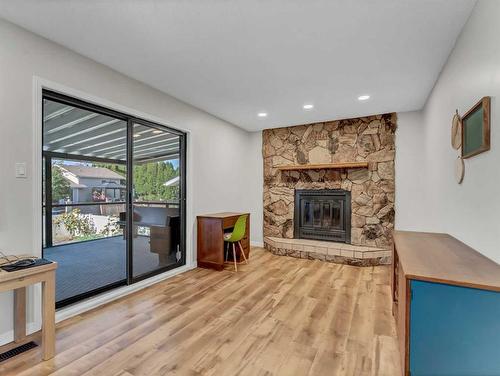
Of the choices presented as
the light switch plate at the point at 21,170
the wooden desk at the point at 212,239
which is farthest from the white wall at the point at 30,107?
the wooden desk at the point at 212,239

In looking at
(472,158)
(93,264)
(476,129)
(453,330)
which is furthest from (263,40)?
(93,264)

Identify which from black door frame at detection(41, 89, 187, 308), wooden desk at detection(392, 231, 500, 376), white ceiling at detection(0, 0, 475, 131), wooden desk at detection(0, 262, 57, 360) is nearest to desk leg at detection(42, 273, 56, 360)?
wooden desk at detection(0, 262, 57, 360)

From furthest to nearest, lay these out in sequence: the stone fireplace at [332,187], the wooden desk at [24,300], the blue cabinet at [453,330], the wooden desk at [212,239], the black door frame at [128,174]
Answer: the stone fireplace at [332,187]
the wooden desk at [212,239]
the black door frame at [128,174]
the wooden desk at [24,300]
the blue cabinet at [453,330]

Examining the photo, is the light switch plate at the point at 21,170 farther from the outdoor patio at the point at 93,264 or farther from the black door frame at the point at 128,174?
the outdoor patio at the point at 93,264

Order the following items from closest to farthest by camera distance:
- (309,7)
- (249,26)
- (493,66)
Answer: (493,66) < (309,7) < (249,26)

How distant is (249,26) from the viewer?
212 centimetres

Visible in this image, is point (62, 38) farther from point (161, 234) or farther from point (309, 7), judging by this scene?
point (161, 234)

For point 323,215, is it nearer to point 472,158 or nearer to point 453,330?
point 472,158

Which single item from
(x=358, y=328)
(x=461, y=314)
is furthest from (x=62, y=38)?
(x=358, y=328)

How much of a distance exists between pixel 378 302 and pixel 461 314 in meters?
1.74

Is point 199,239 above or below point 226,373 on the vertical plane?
above

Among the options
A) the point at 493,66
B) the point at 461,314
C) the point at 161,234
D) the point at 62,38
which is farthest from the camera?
the point at 161,234

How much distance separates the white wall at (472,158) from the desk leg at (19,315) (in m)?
3.42

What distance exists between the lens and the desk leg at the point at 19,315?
209 cm
